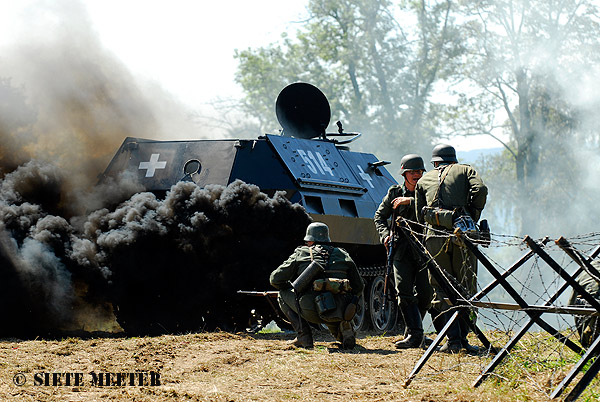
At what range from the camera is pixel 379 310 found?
13086mm

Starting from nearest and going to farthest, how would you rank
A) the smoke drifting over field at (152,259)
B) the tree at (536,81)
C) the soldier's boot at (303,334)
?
the soldier's boot at (303,334) < the smoke drifting over field at (152,259) < the tree at (536,81)

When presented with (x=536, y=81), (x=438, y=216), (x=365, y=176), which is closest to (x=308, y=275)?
(x=438, y=216)

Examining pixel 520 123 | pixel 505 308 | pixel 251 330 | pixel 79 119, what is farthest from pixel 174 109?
pixel 520 123

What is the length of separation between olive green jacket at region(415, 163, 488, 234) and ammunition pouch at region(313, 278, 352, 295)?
0.99 m

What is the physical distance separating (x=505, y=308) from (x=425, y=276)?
3.00 meters

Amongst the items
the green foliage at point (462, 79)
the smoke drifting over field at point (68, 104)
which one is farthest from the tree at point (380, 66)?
the smoke drifting over field at point (68, 104)

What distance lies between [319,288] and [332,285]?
127 millimetres

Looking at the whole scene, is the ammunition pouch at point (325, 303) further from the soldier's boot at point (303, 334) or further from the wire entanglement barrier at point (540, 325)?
the wire entanglement barrier at point (540, 325)

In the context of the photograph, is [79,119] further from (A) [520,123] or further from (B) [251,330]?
(A) [520,123]

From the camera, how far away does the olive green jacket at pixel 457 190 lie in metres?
8.20

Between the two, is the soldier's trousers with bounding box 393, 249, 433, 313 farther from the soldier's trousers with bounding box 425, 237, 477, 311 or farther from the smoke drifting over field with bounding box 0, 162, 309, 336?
the smoke drifting over field with bounding box 0, 162, 309, 336

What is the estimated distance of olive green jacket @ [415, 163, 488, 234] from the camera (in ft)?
26.9

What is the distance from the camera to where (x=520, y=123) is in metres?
35.7

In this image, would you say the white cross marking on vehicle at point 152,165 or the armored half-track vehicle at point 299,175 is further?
the white cross marking on vehicle at point 152,165
